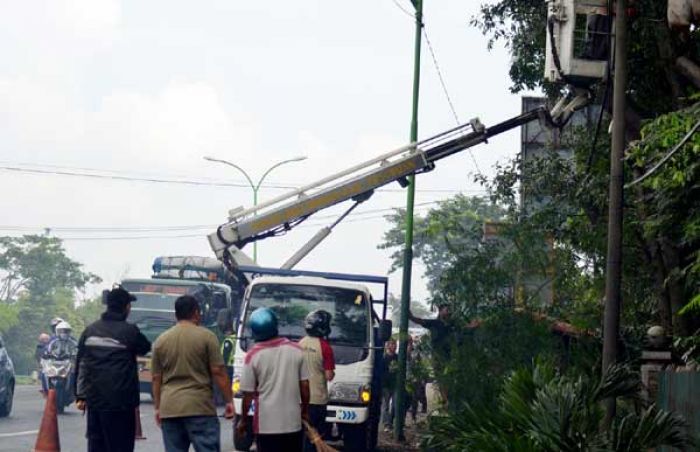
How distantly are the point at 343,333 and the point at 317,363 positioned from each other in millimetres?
5218

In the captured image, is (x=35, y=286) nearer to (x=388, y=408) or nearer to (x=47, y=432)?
(x=388, y=408)

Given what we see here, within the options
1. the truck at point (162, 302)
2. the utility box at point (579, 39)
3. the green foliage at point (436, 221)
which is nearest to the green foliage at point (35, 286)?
the green foliage at point (436, 221)

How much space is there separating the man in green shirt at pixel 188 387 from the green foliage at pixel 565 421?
2.19 meters

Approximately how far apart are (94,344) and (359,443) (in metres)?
8.55

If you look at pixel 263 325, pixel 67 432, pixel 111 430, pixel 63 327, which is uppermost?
pixel 63 327

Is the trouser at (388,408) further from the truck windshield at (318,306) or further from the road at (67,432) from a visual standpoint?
the truck windshield at (318,306)

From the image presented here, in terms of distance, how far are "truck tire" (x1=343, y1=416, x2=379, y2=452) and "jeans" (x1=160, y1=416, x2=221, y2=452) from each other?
8.40 m

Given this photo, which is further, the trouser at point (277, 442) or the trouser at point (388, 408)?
the trouser at point (388, 408)

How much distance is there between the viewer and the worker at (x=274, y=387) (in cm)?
1054

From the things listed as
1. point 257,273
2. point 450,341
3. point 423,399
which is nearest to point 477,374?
point 450,341

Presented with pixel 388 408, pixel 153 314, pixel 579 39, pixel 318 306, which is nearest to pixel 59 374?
pixel 153 314

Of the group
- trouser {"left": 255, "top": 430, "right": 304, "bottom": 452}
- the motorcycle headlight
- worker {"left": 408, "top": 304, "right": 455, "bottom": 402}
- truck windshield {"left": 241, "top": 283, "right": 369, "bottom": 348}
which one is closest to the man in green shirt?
trouser {"left": 255, "top": 430, "right": 304, "bottom": 452}

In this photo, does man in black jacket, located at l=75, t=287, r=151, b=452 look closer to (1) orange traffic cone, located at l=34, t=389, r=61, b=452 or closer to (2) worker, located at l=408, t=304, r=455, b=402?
(1) orange traffic cone, located at l=34, t=389, r=61, b=452

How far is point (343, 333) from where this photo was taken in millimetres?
19812
